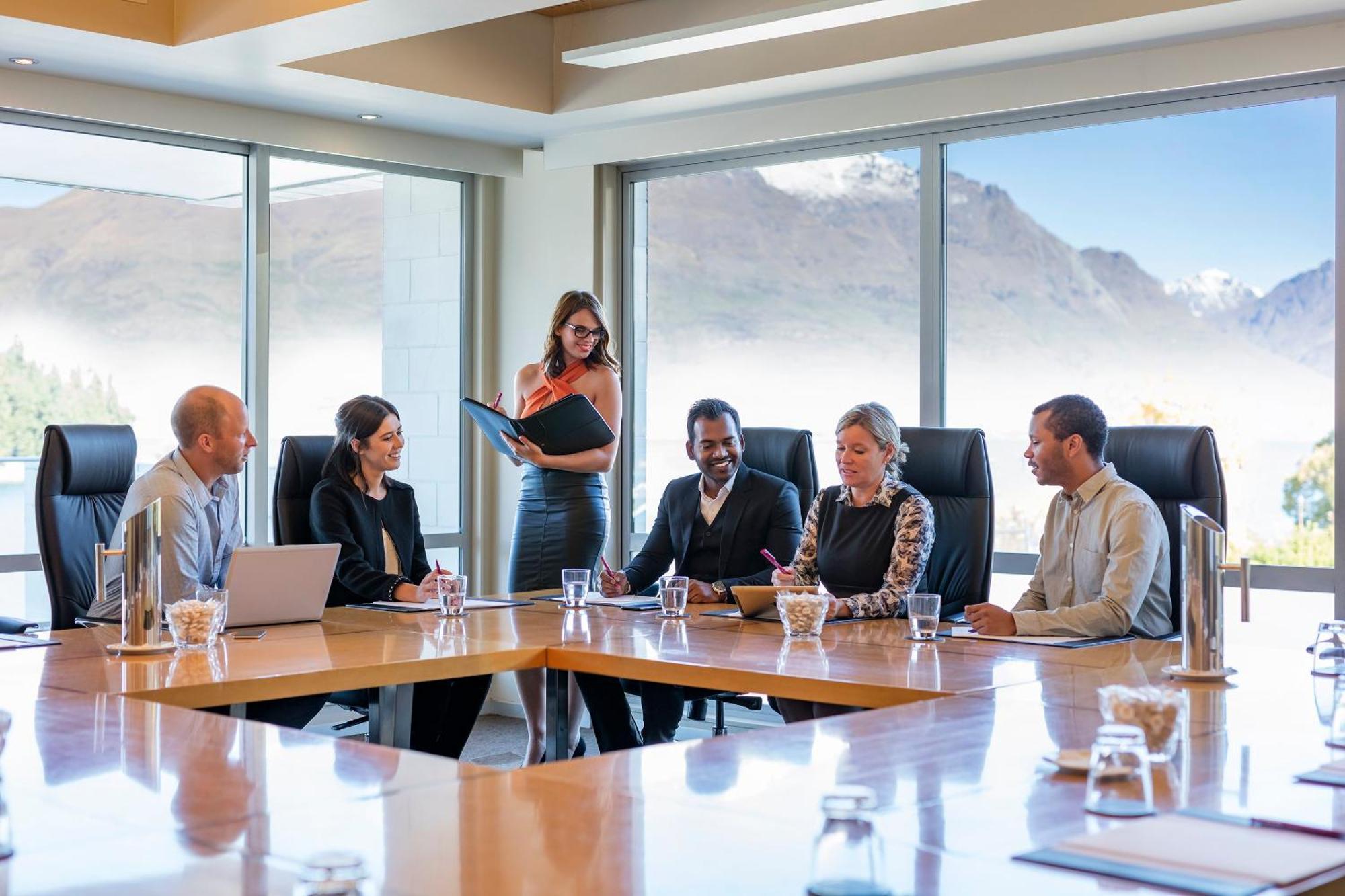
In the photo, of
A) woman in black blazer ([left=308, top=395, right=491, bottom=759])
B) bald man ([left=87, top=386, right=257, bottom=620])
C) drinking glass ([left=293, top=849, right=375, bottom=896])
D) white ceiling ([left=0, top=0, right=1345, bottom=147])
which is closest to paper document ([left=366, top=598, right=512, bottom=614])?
woman in black blazer ([left=308, top=395, right=491, bottom=759])

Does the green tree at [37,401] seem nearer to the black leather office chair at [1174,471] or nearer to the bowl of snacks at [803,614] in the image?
the bowl of snacks at [803,614]

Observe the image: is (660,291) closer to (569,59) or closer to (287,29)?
(569,59)

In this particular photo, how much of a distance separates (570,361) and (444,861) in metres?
3.71

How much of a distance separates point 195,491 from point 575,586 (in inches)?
39.3

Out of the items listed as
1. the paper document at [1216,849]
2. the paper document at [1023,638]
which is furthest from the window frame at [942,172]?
the paper document at [1216,849]

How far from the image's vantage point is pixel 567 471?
16.0 feet

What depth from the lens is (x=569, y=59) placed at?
4.61 m

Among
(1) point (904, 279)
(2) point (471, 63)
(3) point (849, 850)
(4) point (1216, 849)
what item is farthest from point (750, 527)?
(3) point (849, 850)

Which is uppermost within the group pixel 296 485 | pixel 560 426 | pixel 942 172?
pixel 942 172

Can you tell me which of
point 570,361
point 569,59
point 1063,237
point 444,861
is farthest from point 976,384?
point 444,861

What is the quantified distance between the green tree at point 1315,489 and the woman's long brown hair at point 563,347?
223cm

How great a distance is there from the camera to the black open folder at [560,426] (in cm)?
471

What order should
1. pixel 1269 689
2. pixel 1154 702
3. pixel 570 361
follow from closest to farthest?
pixel 1154 702 < pixel 1269 689 < pixel 570 361

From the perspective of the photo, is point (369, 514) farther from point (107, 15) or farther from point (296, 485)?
point (107, 15)
